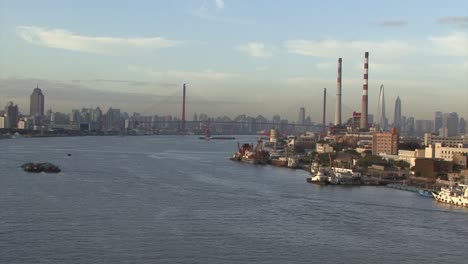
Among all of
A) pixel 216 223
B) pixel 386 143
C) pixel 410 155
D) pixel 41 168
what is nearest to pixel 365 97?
pixel 386 143

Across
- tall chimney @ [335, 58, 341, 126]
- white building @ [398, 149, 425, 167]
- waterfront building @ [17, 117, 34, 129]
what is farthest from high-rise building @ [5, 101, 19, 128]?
white building @ [398, 149, 425, 167]

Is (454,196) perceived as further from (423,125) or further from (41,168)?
(423,125)

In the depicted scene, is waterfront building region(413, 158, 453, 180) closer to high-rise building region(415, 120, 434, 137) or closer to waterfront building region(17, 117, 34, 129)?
waterfront building region(17, 117, 34, 129)

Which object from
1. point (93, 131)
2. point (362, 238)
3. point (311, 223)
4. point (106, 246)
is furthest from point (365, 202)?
point (93, 131)

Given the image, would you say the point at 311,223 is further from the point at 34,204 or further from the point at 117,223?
the point at 34,204

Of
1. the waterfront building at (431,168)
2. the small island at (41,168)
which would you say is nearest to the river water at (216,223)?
the small island at (41,168)

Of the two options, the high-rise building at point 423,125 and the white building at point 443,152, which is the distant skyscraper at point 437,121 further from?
the white building at point 443,152
